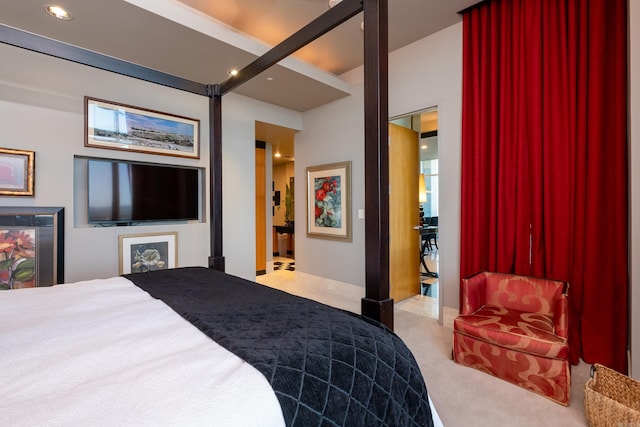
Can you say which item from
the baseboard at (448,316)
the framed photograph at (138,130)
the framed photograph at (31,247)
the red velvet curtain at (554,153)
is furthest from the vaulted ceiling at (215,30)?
the baseboard at (448,316)

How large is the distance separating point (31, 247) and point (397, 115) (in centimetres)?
361

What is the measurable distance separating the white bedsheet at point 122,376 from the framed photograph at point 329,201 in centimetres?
299

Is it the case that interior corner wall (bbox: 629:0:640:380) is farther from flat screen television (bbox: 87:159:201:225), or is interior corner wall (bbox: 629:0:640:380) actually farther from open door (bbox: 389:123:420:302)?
flat screen television (bbox: 87:159:201:225)

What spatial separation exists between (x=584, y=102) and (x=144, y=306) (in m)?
2.99

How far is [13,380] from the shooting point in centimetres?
67

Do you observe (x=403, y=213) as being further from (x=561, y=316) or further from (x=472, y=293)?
(x=561, y=316)

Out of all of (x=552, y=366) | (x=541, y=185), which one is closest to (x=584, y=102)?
(x=541, y=185)

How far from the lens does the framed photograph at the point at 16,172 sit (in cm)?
235

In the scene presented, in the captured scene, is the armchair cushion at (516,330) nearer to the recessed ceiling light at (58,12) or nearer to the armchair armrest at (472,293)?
the armchair armrest at (472,293)

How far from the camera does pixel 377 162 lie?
3.90ft

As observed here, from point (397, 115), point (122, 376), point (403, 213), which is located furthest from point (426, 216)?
point (122, 376)

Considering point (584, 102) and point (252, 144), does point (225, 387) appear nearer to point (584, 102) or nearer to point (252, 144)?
point (584, 102)

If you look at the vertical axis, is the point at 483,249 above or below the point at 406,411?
above

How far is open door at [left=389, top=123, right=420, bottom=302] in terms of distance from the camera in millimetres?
3619
